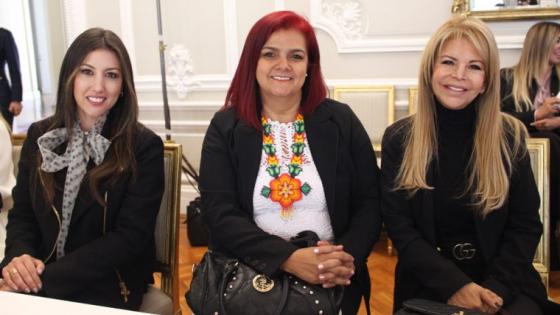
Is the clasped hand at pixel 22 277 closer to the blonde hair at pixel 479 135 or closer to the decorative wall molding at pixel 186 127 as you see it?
the blonde hair at pixel 479 135

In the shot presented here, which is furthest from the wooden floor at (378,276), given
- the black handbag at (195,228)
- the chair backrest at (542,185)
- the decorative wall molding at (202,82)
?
the decorative wall molding at (202,82)

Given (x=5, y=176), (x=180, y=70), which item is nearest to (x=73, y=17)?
(x=180, y=70)

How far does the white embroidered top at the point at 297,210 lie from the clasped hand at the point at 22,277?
2.23 ft

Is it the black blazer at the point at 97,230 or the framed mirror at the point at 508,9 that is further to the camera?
the framed mirror at the point at 508,9

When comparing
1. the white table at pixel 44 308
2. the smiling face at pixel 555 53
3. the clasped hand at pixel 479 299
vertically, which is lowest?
the clasped hand at pixel 479 299

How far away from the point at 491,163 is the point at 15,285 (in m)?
1.48

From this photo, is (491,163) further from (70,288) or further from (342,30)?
(342,30)

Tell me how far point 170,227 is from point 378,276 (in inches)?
64.1

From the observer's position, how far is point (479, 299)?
154 cm

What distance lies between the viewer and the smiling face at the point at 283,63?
173cm

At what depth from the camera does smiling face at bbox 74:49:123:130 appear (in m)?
1.73

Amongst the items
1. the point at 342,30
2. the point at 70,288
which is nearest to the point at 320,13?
the point at 342,30

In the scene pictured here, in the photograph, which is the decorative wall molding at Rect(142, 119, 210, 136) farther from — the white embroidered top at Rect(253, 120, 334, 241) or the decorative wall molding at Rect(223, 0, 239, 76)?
the white embroidered top at Rect(253, 120, 334, 241)

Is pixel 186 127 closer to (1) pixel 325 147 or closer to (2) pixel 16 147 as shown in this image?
(2) pixel 16 147
